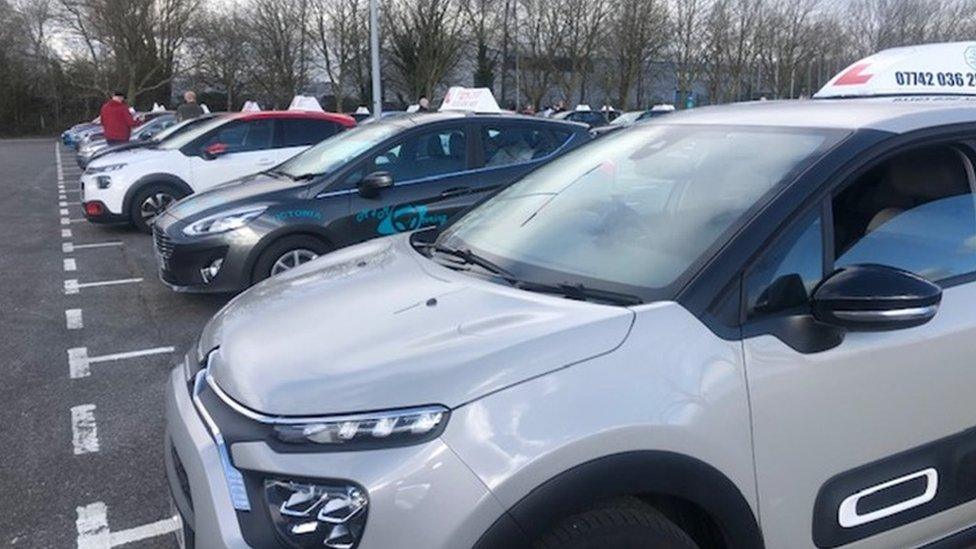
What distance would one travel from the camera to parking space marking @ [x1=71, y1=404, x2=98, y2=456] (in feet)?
12.9

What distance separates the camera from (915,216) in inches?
98.1

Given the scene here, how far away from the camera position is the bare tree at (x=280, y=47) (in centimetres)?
4559

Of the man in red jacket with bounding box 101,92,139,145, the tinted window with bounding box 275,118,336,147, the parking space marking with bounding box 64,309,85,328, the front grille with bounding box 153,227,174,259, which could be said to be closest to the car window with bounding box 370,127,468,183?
the front grille with bounding box 153,227,174,259

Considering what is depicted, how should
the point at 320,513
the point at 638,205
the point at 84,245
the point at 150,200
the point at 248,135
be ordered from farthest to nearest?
the point at 150,200, the point at 248,135, the point at 84,245, the point at 638,205, the point at 320,513

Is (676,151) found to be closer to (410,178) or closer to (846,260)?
(846,260)

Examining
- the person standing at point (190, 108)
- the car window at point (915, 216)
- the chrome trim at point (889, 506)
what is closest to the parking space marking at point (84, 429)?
the chrome trim at point (889, 506)

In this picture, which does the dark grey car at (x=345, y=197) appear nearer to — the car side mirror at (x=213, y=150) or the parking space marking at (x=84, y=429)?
the parking space marking at (x=84, y=429)

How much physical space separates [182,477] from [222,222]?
14.0 feet

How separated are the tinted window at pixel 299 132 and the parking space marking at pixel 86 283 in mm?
2886

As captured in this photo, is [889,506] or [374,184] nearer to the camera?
[889,506]

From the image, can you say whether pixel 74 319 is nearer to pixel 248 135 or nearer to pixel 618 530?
pixel 248 135

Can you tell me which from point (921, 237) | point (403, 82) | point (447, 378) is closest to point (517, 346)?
point (447, 378)

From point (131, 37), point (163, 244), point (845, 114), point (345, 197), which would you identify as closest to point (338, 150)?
point (345, 197)

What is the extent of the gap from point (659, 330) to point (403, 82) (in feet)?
152
